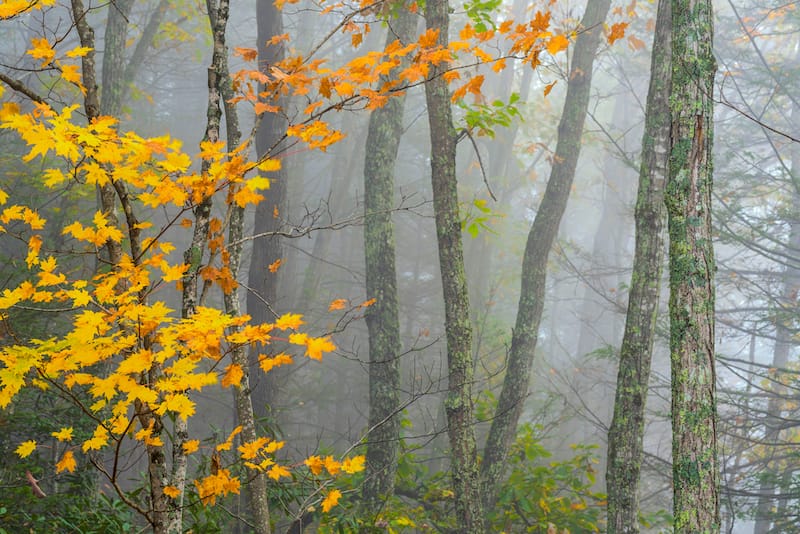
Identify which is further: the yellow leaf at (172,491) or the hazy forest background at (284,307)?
the yellow leaf at (172,491)

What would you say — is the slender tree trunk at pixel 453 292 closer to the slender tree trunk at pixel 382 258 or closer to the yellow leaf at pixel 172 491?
the slender tree trunk at pixel 382 258

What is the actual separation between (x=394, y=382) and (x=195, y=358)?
146 inches

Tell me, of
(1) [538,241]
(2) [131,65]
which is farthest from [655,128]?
(2) [131,65]

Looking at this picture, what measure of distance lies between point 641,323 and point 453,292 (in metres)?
1.50

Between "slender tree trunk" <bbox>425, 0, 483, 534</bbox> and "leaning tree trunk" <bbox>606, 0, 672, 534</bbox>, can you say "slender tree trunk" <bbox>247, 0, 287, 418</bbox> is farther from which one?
"leaning tree trunk" <bbox>606, 0, 672, 534</bbox>

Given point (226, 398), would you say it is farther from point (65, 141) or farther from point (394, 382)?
point (65, 141)

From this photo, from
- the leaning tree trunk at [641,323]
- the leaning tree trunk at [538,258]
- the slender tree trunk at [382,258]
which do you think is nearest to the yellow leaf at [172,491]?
the slender tree trunk at [382,258]

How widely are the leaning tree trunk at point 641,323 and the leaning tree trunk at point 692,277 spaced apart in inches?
71.3

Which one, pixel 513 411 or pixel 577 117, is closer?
pixel 513 411

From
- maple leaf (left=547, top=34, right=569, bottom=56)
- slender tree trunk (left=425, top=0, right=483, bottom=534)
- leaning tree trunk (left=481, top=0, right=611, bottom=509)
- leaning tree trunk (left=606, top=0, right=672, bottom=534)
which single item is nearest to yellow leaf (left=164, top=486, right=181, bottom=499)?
slender tree trunk (left=425, top=0, right=483, bottom=534)

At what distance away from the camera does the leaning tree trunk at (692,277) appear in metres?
3.17

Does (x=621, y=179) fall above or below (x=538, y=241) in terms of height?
above

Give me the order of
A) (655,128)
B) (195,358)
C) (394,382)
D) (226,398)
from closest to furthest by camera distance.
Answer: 1. (195,358)
2. (655,128)
3. (394,382)
4. (226,398)

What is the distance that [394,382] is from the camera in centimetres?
635
